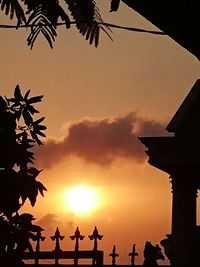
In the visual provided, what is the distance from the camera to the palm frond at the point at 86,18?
6.09 feet

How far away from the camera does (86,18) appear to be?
187 cm

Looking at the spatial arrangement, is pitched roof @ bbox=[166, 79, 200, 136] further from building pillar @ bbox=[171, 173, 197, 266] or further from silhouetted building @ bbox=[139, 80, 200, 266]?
building pillar @ bbox=[171, 173, 197, 266]

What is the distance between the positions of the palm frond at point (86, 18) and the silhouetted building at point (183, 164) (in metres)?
10.8

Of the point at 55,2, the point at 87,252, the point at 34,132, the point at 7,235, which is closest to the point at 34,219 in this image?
the point at 7,235

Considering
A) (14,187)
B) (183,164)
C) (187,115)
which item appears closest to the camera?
(14,187)

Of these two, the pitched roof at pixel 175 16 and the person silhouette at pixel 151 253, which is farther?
the person silhouette at pixel 151 253

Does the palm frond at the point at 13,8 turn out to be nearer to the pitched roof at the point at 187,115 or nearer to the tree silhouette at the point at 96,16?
the tree silhouette at the point at 96,16

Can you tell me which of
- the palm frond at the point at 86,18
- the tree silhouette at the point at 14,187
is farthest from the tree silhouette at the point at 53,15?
the tree silhouette at the point at 14,187

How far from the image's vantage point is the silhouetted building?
12641 millimetres

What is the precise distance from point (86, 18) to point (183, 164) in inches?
432

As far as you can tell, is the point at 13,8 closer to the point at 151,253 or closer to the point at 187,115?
the point at 151,253

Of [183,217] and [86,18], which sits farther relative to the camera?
[183,217]

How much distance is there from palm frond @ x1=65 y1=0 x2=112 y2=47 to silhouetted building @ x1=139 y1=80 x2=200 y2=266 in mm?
10798

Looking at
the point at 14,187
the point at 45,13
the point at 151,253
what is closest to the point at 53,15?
the point at 45,13
